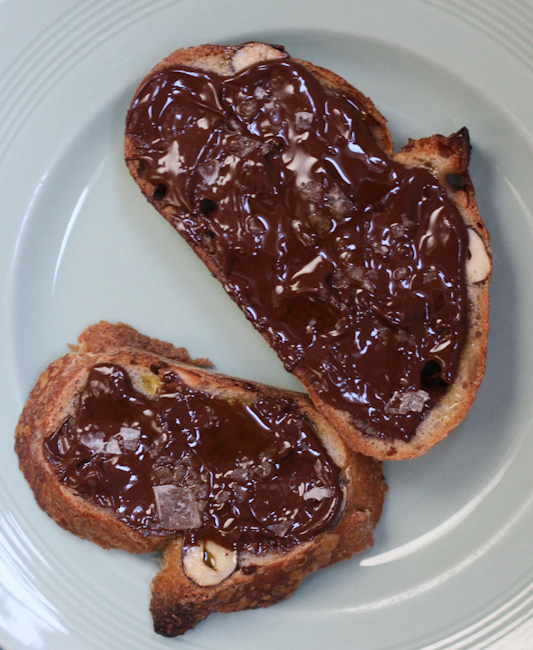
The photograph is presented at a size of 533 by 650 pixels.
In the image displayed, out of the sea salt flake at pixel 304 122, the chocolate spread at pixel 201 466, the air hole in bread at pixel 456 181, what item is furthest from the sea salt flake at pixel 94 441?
the air hole in bread at pixel 456 181

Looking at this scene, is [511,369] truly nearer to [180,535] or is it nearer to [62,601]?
[180,535]

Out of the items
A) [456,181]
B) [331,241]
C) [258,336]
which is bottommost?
[258,336]

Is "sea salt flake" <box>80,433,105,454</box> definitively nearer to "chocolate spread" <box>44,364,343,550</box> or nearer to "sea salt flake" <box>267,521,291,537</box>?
"chocolate spread" <box>44,364,343,550</box>

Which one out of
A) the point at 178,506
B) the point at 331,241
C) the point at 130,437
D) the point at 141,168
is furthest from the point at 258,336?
the point at 141,168

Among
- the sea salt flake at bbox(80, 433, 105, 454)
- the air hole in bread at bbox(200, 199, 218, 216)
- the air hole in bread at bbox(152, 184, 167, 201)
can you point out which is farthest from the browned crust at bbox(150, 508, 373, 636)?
the air hole in bread at bbox(152, 184, 167, 201)

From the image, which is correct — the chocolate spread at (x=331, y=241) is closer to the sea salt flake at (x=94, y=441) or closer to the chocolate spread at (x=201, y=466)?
the chocolate spread at (x=201, y=466)

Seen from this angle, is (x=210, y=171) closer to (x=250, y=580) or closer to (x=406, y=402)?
(x=406, y=402)
